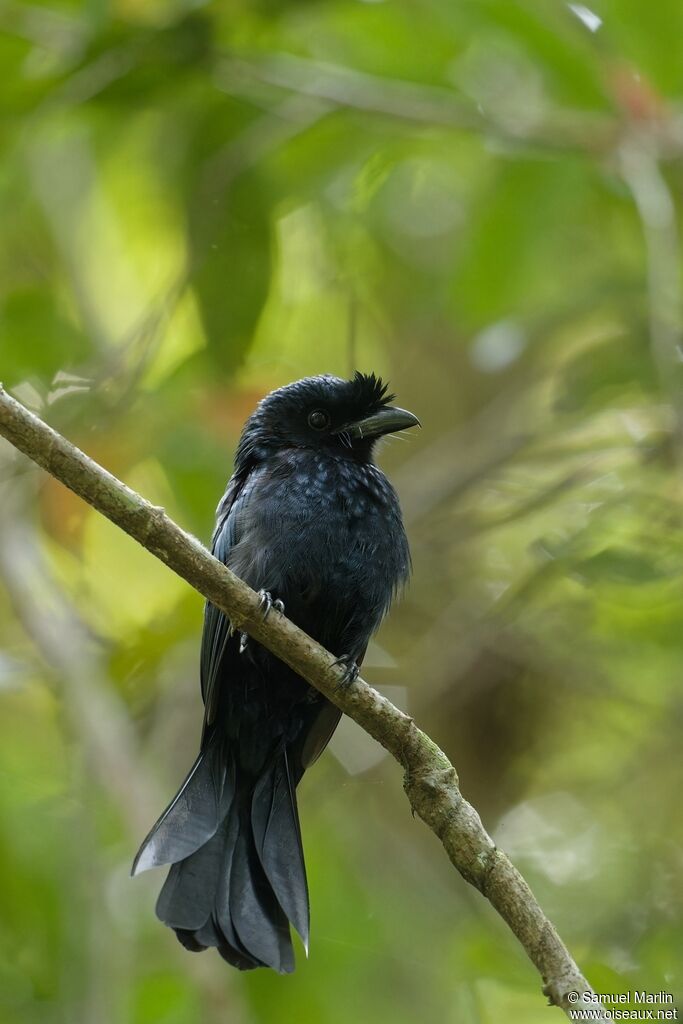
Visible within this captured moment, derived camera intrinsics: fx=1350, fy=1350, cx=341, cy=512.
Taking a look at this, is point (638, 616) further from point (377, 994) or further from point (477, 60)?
point (477, 60)

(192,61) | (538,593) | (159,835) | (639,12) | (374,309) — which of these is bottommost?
(159,835)

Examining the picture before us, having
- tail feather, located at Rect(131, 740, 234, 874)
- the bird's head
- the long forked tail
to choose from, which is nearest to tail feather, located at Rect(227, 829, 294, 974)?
the long forked tail

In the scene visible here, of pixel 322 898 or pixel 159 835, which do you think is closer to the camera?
pixel 159 835

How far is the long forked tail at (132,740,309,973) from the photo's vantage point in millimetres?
3547

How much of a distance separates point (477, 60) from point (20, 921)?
3884 millimetres

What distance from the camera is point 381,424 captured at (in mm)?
4191

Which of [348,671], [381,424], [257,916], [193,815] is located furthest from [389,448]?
[348,671]

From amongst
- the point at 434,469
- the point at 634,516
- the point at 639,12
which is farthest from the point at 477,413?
the point at 639,12

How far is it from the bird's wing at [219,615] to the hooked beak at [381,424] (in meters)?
0.36

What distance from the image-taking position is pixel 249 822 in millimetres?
3930

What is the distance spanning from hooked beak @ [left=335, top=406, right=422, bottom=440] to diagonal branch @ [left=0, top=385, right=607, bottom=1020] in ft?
3.89

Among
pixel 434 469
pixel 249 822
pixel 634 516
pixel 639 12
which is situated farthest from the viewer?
pixel 434 469

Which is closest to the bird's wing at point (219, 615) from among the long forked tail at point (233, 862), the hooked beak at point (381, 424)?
the long forked tail at point (233, 862)

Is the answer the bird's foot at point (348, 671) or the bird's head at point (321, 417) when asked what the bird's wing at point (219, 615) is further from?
the bird's foot at point (348, 671)
